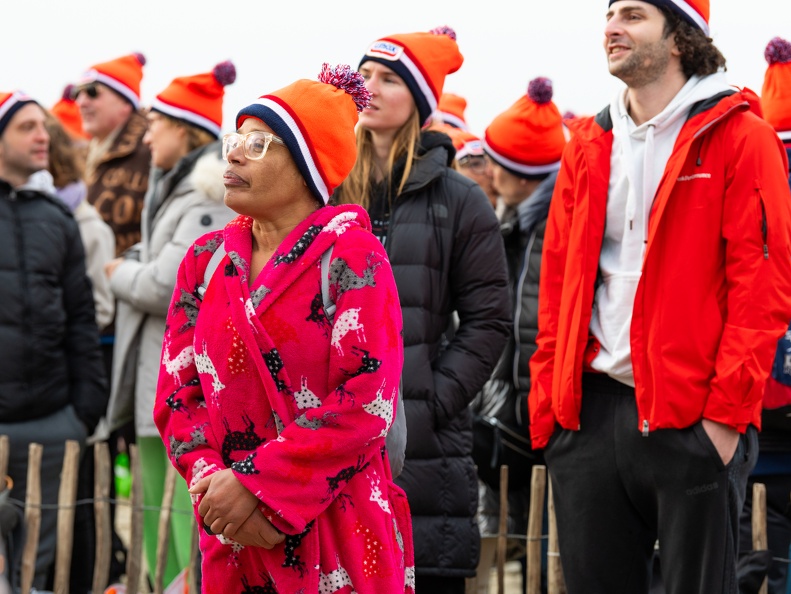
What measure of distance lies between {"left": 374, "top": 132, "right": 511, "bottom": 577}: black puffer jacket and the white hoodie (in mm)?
596

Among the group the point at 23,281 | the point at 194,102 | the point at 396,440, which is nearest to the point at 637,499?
the point at 396,440

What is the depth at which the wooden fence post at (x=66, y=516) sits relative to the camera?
5676 millimetres

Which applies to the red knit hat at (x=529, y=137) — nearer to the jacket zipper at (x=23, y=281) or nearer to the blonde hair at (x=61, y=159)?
the blonde hair at (x=61, y=159)

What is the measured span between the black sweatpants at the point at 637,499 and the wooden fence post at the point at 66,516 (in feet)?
8.09

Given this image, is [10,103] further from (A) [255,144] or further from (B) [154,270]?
(A) [255,144]

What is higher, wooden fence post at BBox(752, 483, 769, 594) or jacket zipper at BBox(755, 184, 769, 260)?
jacket zipper at BBox(755, 184, 769, 260)

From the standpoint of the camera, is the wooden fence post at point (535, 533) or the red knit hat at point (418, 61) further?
the wooden fence post at point (535, 533)

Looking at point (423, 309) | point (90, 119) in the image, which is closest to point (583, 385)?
point (423, 309)

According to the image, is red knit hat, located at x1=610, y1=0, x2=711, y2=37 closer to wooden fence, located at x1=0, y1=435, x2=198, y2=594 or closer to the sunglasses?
wooden fence, located at x1=0, y1=435, x2=198, y2=594

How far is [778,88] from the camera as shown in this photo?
5785 mm

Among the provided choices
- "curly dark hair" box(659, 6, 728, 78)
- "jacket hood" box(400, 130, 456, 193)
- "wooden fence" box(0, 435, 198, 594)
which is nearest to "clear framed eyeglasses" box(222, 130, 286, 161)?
"jacket hood" box(400, 130, 456, 193)

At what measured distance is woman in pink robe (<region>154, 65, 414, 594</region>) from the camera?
2.91 meters

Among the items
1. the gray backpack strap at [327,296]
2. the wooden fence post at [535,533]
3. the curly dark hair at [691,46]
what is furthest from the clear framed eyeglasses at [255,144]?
the wooden fence post at [535,533]

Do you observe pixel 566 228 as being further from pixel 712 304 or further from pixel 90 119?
pixel 90 119
